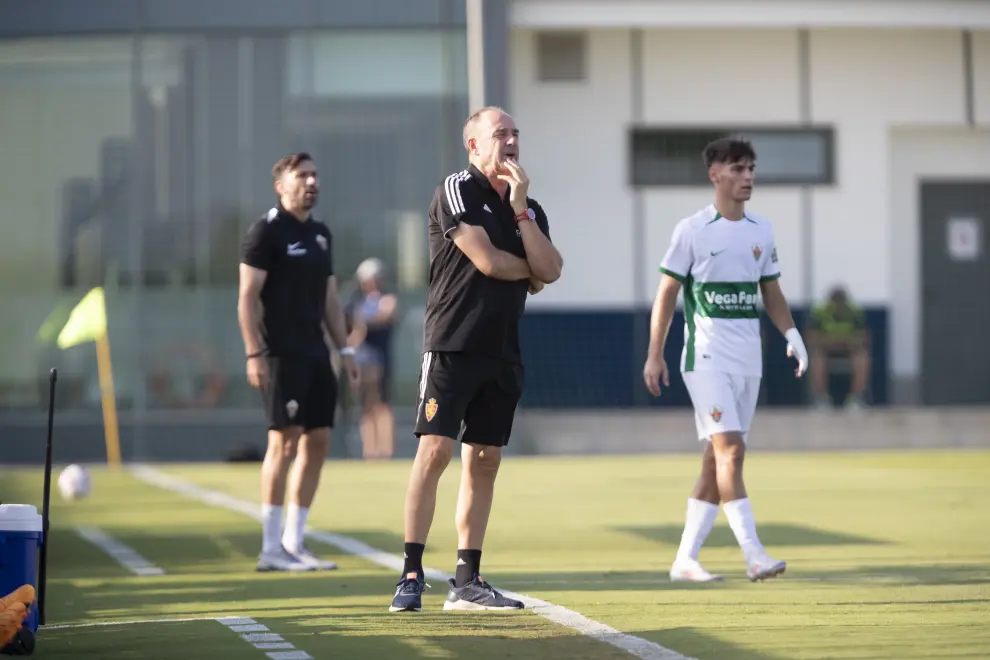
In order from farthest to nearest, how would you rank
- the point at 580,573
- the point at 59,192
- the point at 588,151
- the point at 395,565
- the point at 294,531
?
the point at 588,151, the point at 59,192, the point at 294,531, the point at 395,565, the point at 580,573

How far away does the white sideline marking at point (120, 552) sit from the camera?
10.4m

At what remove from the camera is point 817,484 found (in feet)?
54.5

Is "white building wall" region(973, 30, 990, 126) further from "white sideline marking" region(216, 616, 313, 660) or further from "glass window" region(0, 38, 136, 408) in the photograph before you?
"white sideline marking" region(216, 616, 313, 660)

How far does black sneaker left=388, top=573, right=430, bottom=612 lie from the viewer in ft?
25.6

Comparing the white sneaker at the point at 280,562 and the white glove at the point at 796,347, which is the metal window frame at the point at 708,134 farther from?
the white glove at the point at 796,347

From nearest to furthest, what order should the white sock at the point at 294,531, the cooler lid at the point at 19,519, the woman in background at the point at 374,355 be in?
the cooler lid at the point at 19,519, the white sock at the point at 294,531, the woman in background at the point at 374,355

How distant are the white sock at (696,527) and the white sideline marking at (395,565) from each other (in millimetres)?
1006

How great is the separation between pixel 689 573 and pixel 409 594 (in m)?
1.82

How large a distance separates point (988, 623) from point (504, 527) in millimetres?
5883

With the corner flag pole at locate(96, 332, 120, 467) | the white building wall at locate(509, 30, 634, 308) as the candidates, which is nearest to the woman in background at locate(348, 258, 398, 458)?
the corner flag pole at locate(96, 332, 120, 467)

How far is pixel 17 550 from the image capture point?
22.9ft

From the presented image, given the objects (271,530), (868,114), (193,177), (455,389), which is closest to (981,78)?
(868,114)

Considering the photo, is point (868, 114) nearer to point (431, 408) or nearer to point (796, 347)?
point (796, 347)

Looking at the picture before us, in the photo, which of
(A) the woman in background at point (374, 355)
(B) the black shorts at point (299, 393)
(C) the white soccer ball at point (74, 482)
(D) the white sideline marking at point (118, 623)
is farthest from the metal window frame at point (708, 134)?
(D) the white sideline marking at point (118, 623)
